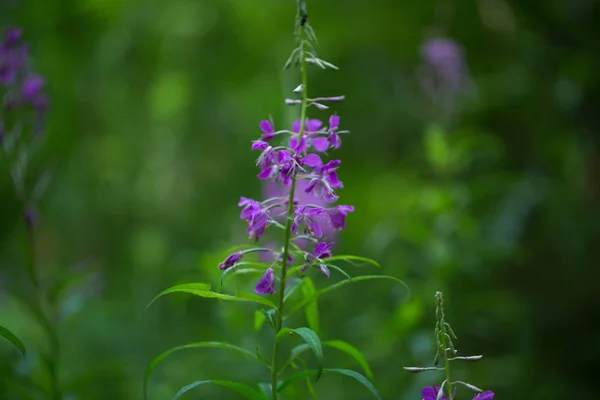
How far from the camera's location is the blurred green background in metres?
3.73

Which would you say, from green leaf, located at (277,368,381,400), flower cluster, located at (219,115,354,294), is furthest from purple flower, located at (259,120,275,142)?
green leaf, located at (277,368,381,400)

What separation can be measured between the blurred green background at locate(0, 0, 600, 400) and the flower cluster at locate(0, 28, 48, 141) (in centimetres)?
79

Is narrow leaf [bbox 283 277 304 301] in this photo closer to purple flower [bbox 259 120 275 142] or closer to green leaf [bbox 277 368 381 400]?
green leaf [bbox 277 368 381 400]

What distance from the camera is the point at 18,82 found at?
305 centimetres

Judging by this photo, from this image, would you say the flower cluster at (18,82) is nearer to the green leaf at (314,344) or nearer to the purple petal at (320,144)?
the purple petal at (320,144)

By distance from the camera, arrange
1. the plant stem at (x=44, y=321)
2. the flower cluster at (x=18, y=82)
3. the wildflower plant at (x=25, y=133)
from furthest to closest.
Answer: the flower cluster at (x=18, y=82), the wildflower plant at (x=25, y=133), the plant stem at (x=44, y=321)

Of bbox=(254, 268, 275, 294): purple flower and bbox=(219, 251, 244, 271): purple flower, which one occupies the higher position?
bbox=(219, 251, 244, 271): purple flower

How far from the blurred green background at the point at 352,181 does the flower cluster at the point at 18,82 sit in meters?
0.79

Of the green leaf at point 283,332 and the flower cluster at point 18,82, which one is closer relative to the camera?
the green leaf at point 283,332

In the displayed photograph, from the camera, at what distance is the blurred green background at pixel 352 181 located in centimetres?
373

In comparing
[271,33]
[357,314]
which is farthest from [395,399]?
[271,33]

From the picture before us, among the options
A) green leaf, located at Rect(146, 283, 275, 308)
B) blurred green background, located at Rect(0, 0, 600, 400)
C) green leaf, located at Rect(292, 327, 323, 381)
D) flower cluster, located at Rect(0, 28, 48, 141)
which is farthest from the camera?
blurred green background, located at Rect(0, 0, 600, 400)

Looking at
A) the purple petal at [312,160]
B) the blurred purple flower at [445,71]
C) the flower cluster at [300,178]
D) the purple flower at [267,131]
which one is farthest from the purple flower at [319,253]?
the blurred purple flower at [445,71]

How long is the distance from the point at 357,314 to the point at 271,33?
108 inches
